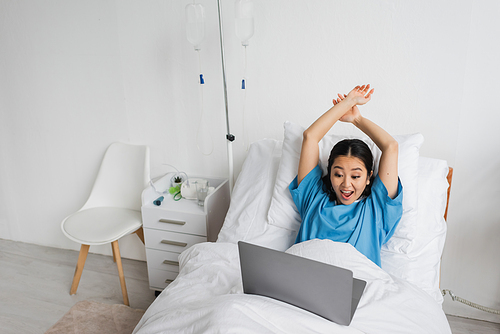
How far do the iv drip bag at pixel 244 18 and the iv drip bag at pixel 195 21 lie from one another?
0.20 m

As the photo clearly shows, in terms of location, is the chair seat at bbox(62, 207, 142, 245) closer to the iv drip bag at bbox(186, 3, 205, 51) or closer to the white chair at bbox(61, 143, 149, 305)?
the white chair at bbox(61, 143, 149, 305)

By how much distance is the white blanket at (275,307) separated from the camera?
988 mm

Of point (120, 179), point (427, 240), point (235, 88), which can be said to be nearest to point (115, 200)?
point (120, 179)

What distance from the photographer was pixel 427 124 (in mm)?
1787

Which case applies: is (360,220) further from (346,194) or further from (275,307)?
(275,307)

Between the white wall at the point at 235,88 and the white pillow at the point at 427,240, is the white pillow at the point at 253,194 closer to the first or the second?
the white wall at the point at 235,88

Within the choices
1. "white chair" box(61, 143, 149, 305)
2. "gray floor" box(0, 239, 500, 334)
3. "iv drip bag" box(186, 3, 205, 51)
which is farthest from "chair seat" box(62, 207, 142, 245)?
"iv drip bag" box(186, 3, 205, 51)

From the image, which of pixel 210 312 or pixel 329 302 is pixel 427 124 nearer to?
pixel 329 302

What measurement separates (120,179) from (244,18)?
1.31 metres

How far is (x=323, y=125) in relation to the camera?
157 cm

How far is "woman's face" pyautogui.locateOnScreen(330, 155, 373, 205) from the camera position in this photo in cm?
142

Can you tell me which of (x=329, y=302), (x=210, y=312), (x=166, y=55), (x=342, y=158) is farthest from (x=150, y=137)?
(x=329, y=302)

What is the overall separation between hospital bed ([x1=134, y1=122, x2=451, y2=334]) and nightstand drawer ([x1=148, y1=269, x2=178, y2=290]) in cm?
54

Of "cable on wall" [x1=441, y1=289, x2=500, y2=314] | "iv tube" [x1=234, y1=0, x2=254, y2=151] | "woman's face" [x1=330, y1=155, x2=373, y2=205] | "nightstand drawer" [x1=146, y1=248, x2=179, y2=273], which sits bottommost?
"cable on wall" [x1=441, y1=289, x2=500, y2=314]
